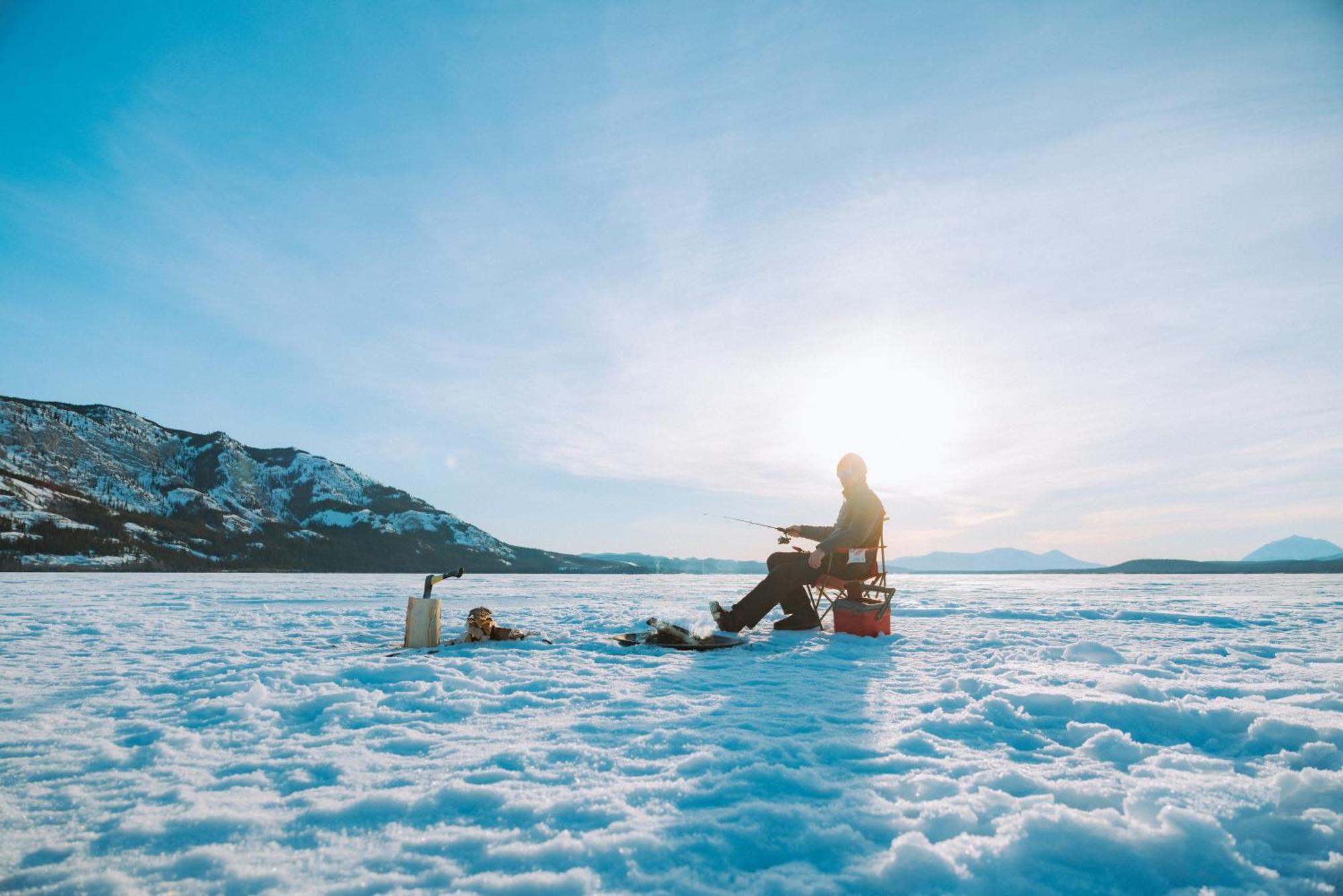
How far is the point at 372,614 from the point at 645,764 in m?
11.8

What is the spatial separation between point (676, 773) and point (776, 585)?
622cm

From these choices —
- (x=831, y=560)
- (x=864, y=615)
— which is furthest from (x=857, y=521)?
(x=864, y=615)

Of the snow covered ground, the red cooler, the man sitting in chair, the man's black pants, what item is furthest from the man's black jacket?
the snow covered ground

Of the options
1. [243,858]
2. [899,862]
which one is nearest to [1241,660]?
[899,862]

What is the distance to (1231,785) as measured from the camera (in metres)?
2.97

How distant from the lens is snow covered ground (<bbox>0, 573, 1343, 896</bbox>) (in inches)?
90.2

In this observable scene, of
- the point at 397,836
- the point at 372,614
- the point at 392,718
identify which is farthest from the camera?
the point at 372,614

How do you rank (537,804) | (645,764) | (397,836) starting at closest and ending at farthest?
1. (397,836)
2. (537,804)
3. (645,764)

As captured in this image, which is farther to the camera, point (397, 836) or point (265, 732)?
point (265, 732)

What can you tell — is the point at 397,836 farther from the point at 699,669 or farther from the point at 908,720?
the point at 699,669

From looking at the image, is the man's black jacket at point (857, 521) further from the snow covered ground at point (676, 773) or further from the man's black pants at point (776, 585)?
the snow covered ground at point (676, 773)

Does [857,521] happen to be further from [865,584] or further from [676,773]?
[676,773]

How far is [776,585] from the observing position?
925 cm

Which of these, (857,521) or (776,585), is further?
(776,585)
